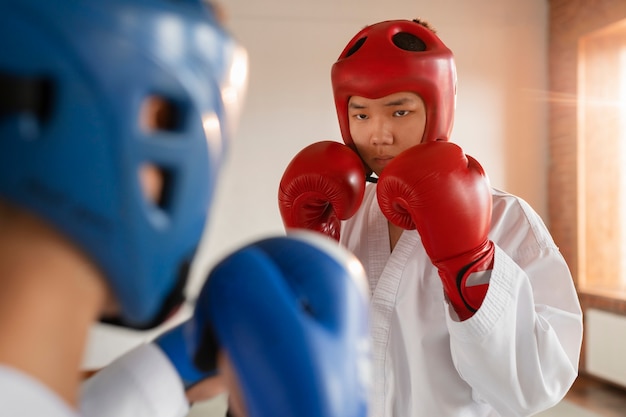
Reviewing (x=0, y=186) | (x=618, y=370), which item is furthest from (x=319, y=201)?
(x=618, y=370)

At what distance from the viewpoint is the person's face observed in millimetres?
1348

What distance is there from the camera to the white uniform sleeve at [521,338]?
1.08 m

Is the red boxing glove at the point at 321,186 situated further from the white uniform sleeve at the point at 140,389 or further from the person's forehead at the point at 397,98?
the white uniform sleeve at the point at 140,389

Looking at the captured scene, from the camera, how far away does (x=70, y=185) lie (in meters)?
0.44

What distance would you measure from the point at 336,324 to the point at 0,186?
12.2 inches

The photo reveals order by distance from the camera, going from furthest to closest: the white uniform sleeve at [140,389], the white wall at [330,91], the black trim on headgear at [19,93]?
the white wall at [330,91] → the white uniform sleeve at [140,389] → the black trim on headgear at [19,93]

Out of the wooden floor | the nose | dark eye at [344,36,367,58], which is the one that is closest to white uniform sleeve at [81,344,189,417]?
the nose

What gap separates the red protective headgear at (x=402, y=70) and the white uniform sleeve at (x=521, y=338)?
0.41 metres

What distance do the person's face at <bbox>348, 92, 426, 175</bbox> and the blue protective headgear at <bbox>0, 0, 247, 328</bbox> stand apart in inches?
35.1

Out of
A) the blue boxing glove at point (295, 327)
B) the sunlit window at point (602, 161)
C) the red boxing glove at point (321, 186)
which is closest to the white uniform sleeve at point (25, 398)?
the blue boxing glove at point (295, 327)

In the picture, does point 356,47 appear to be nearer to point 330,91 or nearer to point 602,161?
point 330,91

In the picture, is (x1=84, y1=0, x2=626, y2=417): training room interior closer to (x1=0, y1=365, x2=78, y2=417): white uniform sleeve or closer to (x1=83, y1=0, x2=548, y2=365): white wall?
(x1=83, y1=0, x2=548, y2=365): white wall

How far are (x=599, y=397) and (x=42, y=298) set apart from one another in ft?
14.2

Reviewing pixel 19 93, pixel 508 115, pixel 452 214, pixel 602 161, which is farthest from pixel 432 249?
pixel 508 115
